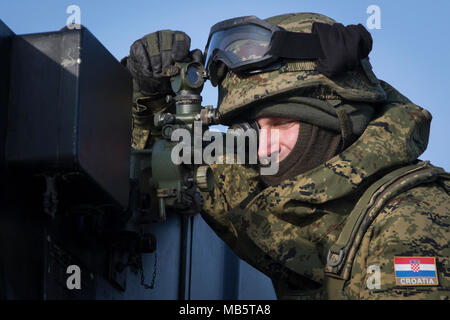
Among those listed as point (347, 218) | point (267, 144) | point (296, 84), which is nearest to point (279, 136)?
point (267, 144)

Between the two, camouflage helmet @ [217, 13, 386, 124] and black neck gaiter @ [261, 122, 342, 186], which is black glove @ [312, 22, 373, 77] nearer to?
camouflage helmet @ [217, 13, 386, 124]

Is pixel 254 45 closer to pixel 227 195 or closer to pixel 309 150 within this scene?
pixel 309 150

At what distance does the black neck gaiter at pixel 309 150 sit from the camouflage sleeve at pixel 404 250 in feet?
1.50

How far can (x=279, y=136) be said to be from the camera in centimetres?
339

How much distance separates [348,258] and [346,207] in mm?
399

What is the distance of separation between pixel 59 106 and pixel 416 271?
1554mm

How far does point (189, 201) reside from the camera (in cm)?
290

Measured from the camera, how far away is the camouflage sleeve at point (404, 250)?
8.96 ft

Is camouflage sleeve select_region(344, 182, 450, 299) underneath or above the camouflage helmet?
underneath

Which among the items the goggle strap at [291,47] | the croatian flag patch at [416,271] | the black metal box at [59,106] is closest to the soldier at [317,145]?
the goggle strap at [291,47]

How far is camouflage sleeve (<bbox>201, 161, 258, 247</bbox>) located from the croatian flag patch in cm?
111

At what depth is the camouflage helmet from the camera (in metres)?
3.25

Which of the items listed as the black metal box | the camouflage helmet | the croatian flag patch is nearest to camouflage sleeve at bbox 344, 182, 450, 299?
the croatian flag patch
